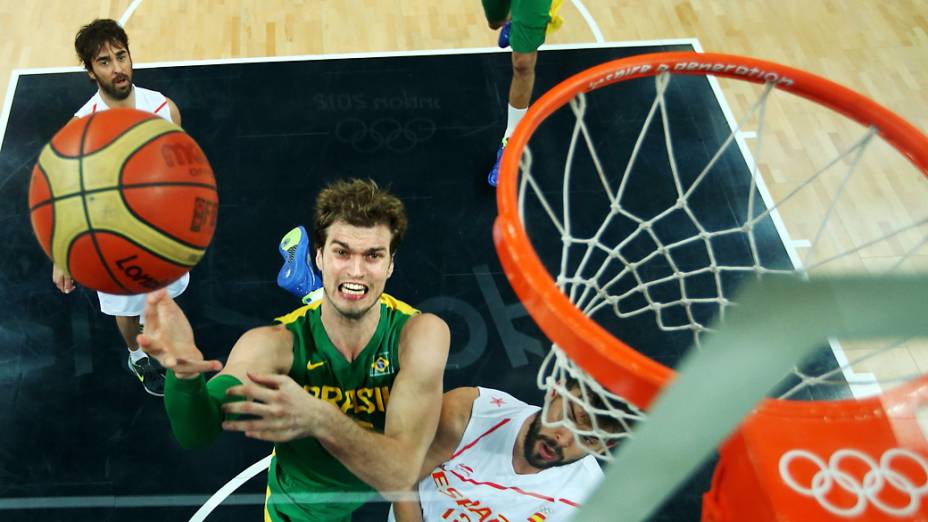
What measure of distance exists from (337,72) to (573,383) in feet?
9.78

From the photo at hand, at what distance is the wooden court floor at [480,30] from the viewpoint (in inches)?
198

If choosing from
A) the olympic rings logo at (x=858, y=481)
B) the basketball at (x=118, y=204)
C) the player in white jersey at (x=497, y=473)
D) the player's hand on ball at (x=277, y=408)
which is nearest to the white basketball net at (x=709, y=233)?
the player in white jersey at (x=497, y=473)

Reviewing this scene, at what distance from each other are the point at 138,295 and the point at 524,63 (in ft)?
6.82

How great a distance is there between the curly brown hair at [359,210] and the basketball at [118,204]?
53 cm

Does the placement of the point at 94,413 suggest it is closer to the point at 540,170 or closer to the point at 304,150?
the point at 304,150

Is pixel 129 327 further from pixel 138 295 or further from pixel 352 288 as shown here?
pixel 352 288

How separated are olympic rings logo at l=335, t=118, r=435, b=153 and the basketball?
1.98 meters

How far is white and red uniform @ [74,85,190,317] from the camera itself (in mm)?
3295

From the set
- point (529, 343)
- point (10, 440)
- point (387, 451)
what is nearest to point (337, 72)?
point (529, 343)

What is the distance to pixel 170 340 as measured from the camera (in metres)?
2.29

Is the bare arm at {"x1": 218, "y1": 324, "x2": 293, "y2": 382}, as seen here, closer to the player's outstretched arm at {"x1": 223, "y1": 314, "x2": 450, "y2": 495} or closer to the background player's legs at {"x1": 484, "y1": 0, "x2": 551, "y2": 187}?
the player's outstretched arm at {"x1": 223, "y1": 314, "x2": 450, "y2": 495}

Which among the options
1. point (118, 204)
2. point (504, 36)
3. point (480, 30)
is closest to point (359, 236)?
point (118, 204)

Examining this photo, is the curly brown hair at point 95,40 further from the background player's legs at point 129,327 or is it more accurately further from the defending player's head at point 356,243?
the defending player's head at point 356,243

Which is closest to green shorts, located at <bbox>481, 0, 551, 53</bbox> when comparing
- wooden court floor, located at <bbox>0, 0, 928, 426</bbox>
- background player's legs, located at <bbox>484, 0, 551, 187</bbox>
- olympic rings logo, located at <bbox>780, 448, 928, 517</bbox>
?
background player's legs, located at <bbox>484, 0, 551, 187</bbox>
